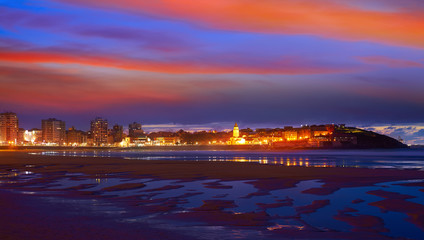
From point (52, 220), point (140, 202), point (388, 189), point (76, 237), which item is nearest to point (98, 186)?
point (140, 202)

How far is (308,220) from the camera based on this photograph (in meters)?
12.8

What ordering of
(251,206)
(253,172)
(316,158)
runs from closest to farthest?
1. (251,206)
2. (253,172)
3. (316,158)

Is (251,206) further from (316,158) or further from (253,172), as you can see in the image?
Answer: (316,158)

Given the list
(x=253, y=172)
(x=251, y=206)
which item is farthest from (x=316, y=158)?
(x=251, y=206)

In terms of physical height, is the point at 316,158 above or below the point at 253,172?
below

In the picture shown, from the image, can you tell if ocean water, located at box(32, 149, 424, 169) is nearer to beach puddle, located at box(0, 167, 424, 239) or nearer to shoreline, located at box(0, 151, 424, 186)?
shoreline, located at box(0, 151, 424, 186)

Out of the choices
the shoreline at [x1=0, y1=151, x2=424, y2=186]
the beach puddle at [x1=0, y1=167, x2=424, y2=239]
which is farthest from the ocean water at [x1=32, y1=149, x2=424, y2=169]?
the beach puddle at [x1=0, y1=167, x2=424, y2=239]

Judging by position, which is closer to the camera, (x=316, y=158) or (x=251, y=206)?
(x=251, y=206)

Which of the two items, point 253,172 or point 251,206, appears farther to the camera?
point 253,172

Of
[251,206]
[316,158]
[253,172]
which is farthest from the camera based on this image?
[316,158]

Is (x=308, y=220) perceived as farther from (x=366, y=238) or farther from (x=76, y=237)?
(x=76, y=237)

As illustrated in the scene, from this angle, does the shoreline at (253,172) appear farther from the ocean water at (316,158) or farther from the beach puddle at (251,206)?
the ocean water at (316,158)

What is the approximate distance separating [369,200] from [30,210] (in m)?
12.6

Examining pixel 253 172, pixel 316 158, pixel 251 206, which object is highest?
pixel 251 206
